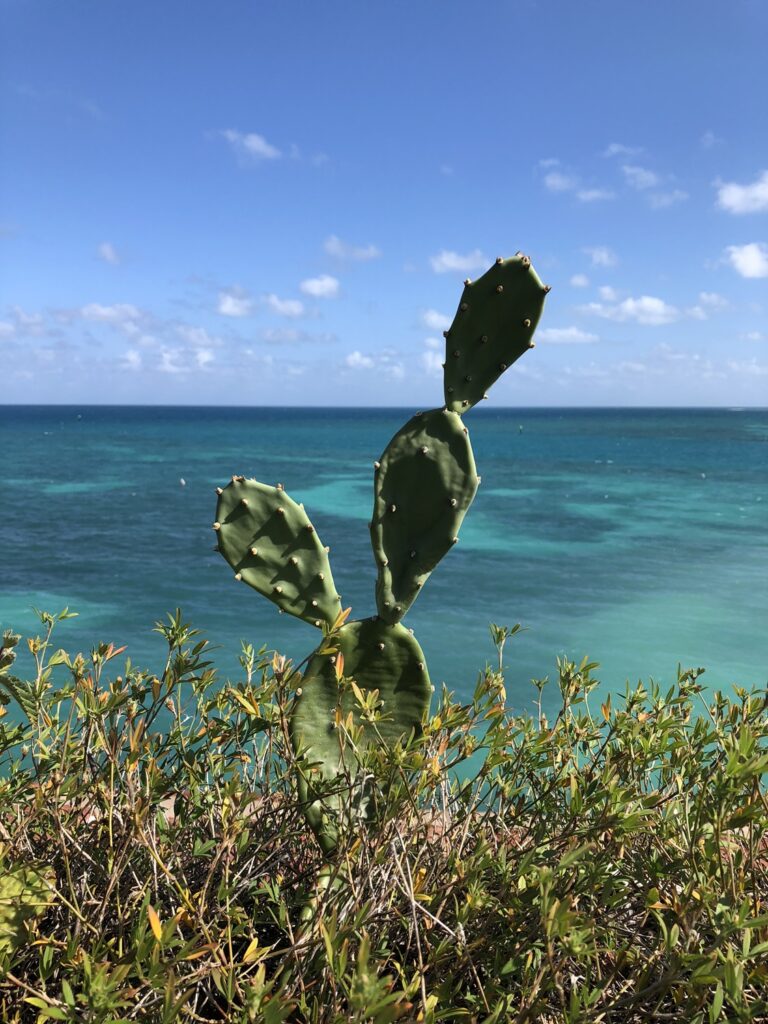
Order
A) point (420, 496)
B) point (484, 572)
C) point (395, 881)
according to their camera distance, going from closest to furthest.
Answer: point (395, 881) < point (420, 496) < point (484, 572)

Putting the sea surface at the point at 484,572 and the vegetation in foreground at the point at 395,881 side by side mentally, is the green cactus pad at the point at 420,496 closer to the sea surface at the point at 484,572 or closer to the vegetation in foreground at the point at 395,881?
the vegetation in foreground at the point at 395,881

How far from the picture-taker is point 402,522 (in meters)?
2.70

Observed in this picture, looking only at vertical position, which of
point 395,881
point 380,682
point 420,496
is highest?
point 420,496

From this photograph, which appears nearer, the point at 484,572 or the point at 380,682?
the point at 380,682

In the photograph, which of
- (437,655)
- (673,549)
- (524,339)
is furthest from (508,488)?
(524,339)

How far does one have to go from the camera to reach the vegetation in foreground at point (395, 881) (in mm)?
1482

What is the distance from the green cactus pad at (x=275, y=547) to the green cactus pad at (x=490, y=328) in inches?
25.6

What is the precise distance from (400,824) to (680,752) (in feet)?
2.59

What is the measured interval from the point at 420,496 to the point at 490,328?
A: 0.61m

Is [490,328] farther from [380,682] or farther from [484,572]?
[484,572]

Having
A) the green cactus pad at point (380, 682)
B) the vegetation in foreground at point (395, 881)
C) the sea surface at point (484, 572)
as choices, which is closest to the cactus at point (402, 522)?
the green cactus pad at point (380, 682)

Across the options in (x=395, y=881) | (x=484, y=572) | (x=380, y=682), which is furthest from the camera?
(x=484, y=572)

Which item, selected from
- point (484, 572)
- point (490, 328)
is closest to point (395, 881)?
point (490, 328)

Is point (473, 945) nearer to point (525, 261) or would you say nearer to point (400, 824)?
point (400, 824)
